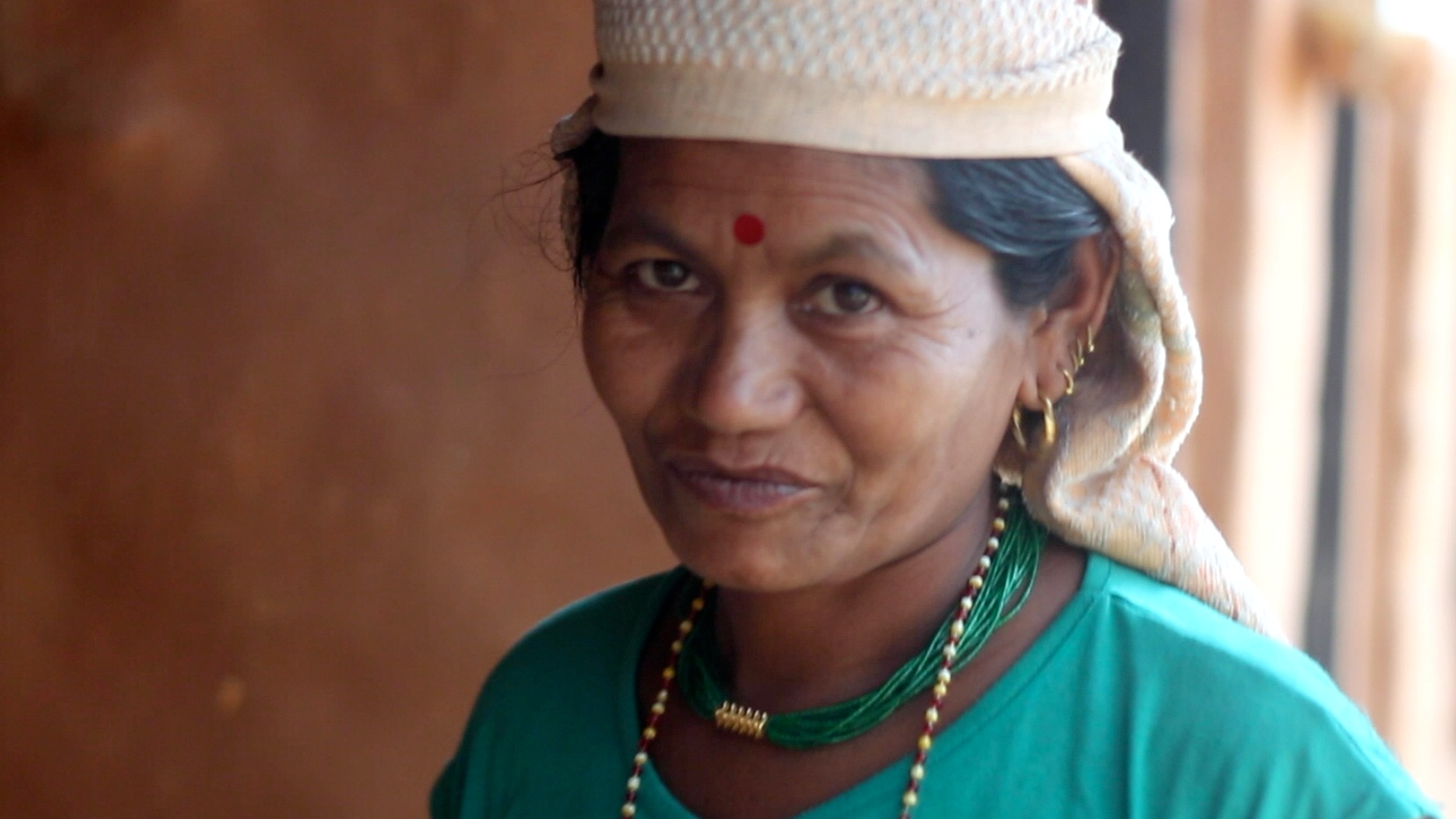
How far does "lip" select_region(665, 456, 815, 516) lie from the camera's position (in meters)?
1.62

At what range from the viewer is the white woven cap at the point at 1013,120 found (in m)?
1.53

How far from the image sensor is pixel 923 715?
1685 millimetres

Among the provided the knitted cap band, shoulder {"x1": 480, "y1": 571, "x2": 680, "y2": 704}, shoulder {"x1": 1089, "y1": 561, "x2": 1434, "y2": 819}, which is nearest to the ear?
the knitted cap band

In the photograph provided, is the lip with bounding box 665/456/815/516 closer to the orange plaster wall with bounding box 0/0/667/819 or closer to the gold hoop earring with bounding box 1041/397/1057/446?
the gold hoop earring with bounding box 1041/397/1057/446

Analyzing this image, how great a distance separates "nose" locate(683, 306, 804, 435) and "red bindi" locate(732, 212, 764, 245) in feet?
0.22

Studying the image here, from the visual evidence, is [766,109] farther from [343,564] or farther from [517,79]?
[343,564]

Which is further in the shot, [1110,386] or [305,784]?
[305,784]

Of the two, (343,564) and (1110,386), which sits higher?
(1110,386)

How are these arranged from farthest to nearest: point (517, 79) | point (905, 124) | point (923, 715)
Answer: point (517, 79), point (923, 715), point (905, 124)

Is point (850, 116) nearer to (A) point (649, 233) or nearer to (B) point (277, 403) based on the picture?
(A) point (649, 233)

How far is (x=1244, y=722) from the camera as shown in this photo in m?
1.51

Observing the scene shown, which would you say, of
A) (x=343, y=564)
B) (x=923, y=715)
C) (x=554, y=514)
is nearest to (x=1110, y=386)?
(x=923, y=715)

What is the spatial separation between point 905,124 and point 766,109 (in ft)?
0.42

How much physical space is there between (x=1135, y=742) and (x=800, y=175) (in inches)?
23.8
